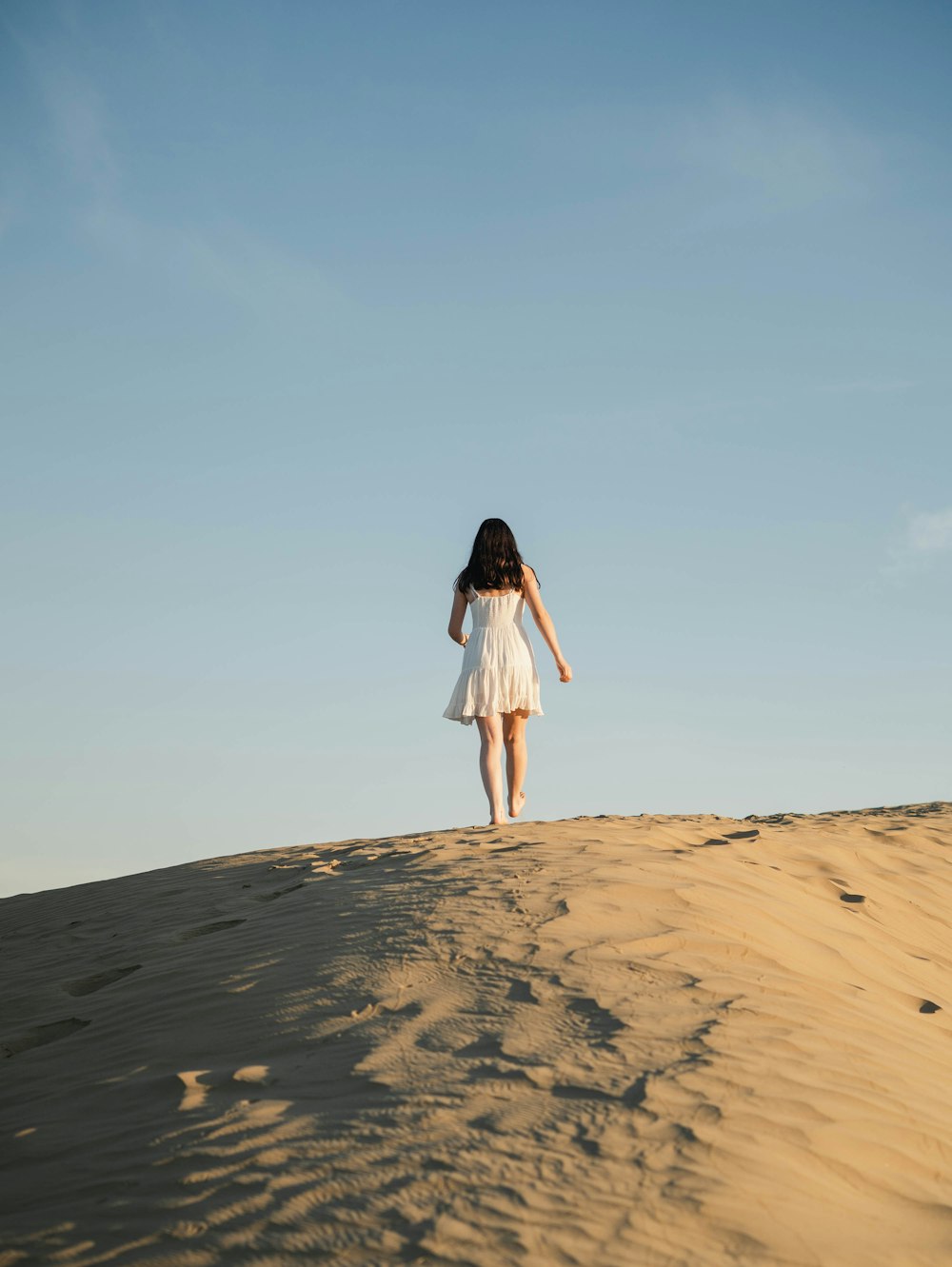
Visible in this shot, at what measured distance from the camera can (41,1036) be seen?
495 cm

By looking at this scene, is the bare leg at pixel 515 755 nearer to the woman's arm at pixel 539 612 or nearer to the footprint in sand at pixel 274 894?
the woman's arm at pixel 539 612

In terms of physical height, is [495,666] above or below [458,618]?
below

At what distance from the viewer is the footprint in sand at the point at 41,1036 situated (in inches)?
191

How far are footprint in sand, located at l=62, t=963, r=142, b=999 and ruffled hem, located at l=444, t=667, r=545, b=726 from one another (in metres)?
3.15

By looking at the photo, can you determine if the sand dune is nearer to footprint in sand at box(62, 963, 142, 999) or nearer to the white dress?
footprint in sand at box(62, 963, 142, 999)

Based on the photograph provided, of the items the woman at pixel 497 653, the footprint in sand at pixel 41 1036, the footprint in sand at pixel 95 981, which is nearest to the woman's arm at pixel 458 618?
the woman at pixel 497 653

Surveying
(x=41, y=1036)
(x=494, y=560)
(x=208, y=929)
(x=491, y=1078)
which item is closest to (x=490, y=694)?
(x=494, y=560)

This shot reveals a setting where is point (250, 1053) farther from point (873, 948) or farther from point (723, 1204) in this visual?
point (873, 948)

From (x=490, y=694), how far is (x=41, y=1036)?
4014 mm

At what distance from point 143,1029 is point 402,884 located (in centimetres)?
158

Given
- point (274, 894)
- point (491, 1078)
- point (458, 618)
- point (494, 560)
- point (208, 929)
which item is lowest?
point (491, 1078)

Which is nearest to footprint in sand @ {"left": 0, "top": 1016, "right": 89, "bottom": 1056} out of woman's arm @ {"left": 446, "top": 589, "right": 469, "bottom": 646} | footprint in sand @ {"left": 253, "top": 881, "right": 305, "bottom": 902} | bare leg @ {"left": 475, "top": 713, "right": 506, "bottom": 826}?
footprint in sand @ {"left": 253, "top": 881, "right": 305, "bottom": 902}

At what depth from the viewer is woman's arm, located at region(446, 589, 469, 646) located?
8.28m

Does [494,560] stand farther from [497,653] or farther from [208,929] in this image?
[208,929]
